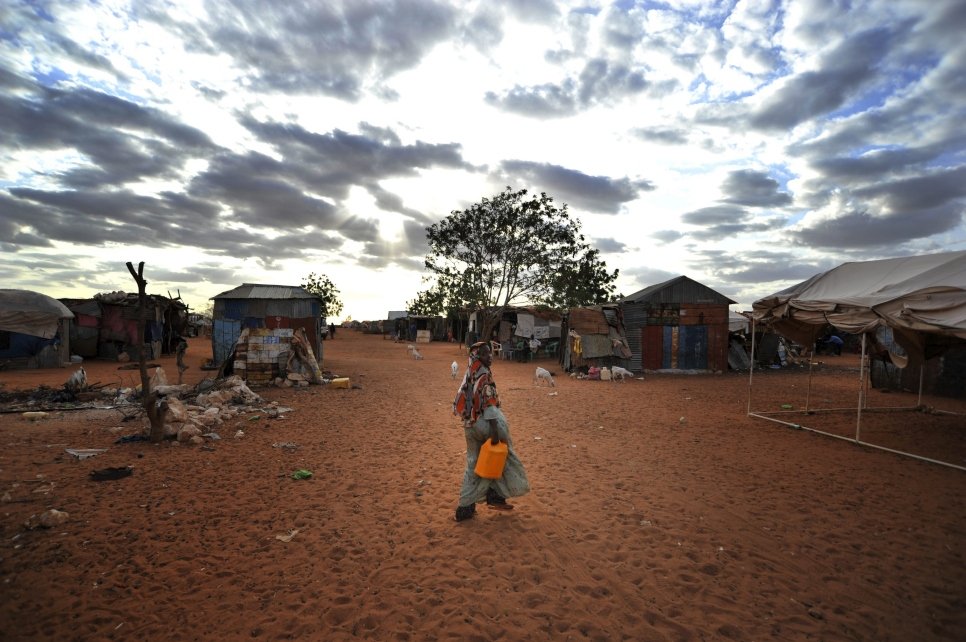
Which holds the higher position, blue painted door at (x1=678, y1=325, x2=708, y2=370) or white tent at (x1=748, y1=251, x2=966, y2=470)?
white tent at (x1=748, y1=251, x2=966, y2=470)

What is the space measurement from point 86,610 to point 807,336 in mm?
13370

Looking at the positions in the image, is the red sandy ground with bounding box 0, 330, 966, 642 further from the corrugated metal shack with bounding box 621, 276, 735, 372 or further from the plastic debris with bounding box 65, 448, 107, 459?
the corrugated metal shack with bounding box 621, 276, 735, 372

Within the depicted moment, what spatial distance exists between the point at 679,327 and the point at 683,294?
1.41m

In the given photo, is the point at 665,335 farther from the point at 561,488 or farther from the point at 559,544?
the point at 559,544

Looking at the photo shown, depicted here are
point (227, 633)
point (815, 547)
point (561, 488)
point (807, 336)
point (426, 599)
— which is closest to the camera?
point (227, 633)

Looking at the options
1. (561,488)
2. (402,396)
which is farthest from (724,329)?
(561,488)

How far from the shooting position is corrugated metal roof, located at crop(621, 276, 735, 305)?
19016 mm

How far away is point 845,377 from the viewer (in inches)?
721

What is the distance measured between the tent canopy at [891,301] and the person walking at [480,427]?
248 inches

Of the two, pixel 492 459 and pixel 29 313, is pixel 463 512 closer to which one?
pixel 492 459

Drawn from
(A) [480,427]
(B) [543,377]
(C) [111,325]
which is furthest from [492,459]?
(C) [111,325]

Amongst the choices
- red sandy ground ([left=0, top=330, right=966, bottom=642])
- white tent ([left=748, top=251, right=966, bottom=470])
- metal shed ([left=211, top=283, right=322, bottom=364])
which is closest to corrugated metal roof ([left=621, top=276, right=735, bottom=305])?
white tent ([left=748, top=251, right=966, bottom=470])

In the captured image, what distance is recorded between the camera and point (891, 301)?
7.16 meters

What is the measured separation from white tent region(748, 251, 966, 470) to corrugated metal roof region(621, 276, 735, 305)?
27.4 ft
